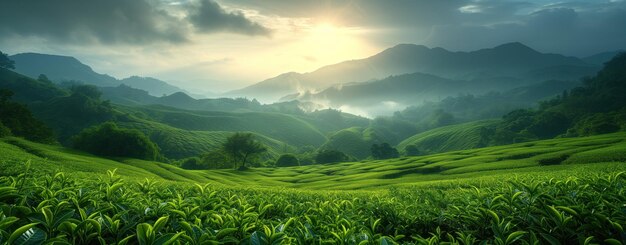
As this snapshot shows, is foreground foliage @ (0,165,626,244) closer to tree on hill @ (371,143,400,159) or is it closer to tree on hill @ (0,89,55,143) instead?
tree on hill @ (0,89,55,143)

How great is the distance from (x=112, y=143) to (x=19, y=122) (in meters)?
24.6

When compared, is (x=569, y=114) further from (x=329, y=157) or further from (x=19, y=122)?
(x=19, y=122)

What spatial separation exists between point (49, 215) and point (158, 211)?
1.67 meters

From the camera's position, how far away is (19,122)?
81.2 m

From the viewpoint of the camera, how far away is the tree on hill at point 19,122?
79.9 meters

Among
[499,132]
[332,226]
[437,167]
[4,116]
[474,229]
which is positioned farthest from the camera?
[499,132]

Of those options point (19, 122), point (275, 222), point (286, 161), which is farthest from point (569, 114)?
point (19, 122)

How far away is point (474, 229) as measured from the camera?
19.8ft

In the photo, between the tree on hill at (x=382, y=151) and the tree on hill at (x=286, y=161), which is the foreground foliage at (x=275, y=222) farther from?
the tree on hill at (x=382, y=151)

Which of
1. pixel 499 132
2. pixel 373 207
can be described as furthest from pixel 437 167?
pixel 499 132

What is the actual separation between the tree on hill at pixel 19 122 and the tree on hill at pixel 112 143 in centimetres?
1045

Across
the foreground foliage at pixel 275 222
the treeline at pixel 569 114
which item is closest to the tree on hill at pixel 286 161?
the treeline at pixel 569 114

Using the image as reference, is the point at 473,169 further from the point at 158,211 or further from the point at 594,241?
the point at 158,211

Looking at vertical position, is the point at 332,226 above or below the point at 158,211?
below
